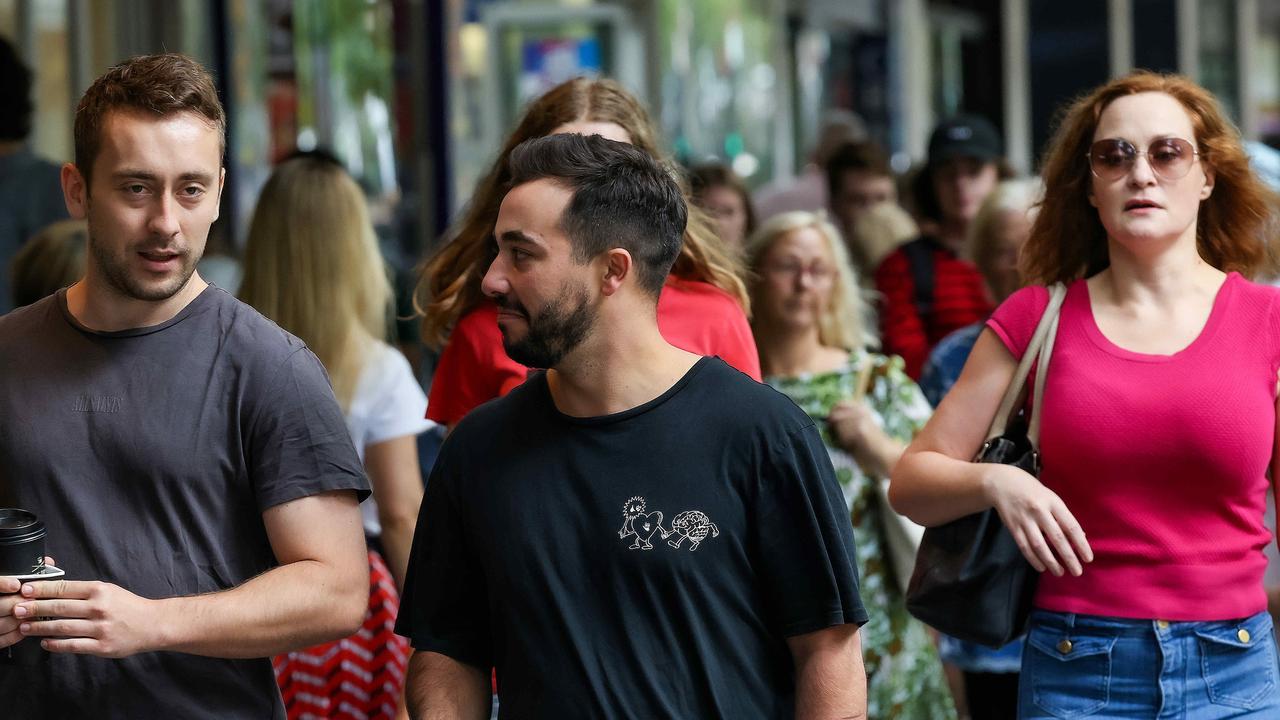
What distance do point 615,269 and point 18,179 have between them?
3.79 metres

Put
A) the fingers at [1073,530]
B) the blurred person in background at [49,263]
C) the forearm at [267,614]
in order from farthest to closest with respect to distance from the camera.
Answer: the blurred person in background at [49,263], the fingers at [1073,530], the forearm at [267,614]

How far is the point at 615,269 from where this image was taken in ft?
9.45

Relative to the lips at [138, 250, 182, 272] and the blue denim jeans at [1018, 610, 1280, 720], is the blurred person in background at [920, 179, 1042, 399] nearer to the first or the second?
the blue denim jeans at [1018, 610, 1280, 720]

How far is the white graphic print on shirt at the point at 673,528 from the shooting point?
2744 millimetres

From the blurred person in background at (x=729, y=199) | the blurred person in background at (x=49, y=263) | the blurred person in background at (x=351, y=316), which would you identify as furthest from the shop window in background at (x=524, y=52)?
the blurred person in background at (x=351, y=316)

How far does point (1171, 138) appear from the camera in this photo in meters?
3.57

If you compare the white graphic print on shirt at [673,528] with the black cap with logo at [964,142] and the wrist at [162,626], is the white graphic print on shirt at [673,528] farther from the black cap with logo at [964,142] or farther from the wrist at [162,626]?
the black cap with logo at [964,142]

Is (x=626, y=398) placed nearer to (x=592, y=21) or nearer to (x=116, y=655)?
(x=116, y=655)

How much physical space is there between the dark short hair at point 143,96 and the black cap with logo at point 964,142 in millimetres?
4954

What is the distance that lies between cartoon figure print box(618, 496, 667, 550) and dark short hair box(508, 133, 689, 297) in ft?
1.25

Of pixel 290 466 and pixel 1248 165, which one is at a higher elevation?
pixel 1248 165

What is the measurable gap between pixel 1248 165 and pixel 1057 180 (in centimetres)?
39

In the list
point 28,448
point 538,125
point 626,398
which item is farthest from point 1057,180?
point 28,448

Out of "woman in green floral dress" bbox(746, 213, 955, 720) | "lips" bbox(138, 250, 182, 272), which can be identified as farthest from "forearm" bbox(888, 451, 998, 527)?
"lips" bbox(138, 250, 182, 272)
